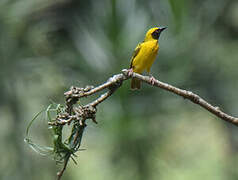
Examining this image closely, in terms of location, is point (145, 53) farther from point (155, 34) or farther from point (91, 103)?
point (91, 103)

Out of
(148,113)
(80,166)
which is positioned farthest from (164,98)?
(80,166)

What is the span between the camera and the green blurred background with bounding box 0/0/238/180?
385cm

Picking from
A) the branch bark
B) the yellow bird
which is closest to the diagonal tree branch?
the branch bark

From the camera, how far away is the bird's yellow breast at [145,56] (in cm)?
325

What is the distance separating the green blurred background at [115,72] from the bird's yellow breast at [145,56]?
0.17 metres

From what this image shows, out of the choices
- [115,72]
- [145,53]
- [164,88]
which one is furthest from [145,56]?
[164,88]

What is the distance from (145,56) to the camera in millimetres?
3254

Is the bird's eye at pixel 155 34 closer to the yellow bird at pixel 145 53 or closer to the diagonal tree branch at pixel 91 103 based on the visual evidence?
the yellow bird at pixel 145 53

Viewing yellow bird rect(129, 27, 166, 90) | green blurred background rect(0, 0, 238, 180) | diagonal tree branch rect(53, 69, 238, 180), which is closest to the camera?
diagonal tree branch rect(53, 69, 238, 180)

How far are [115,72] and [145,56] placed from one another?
2.14 ft

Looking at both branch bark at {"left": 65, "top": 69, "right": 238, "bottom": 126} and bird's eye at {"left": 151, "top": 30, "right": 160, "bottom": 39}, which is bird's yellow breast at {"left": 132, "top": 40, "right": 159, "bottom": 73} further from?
branch bark at {"left": 65, "top": 69, "right": 238, "bottom": 126}

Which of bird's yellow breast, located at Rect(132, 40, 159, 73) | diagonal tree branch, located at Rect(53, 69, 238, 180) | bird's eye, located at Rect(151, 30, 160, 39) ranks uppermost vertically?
bird's eye, located at Rect(151, 30, 160, 39)

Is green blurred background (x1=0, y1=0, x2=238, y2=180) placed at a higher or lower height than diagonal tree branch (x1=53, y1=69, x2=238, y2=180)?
higher

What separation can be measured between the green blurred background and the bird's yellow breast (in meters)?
0.17
